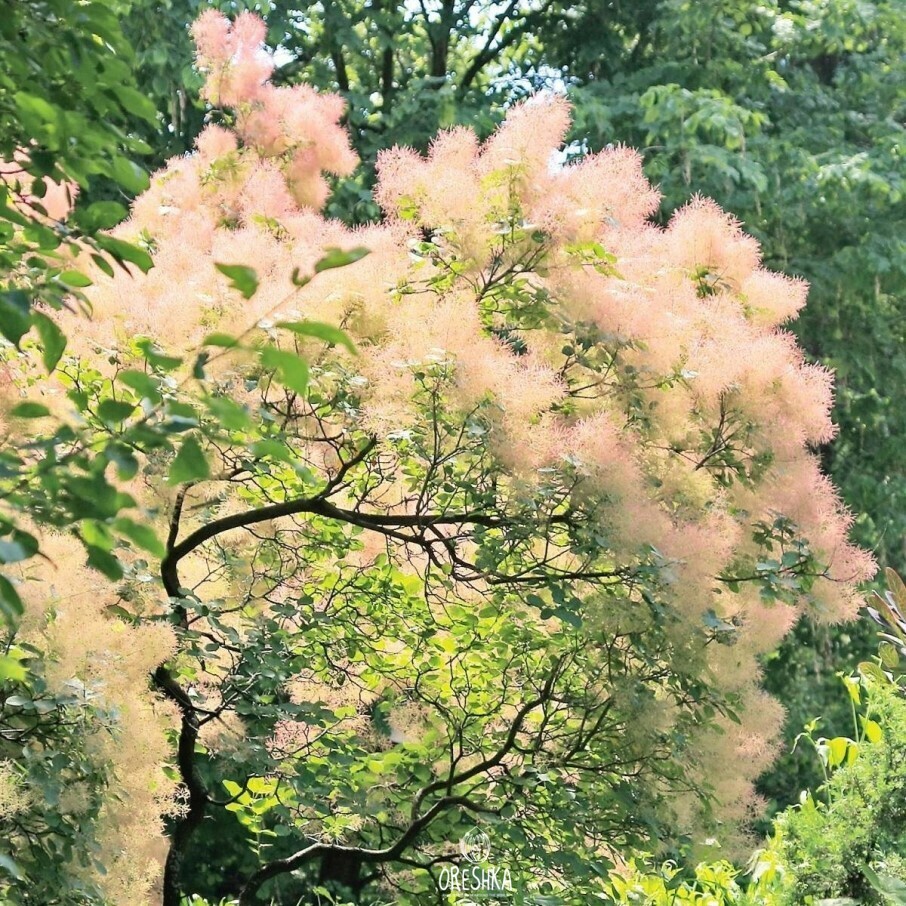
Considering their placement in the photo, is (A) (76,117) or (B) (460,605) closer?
(A) (76,117)

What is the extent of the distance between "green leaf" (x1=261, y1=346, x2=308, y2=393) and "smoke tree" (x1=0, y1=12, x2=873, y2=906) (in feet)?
4.97

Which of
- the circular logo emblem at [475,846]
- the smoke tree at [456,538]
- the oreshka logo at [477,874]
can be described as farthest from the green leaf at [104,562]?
the circular logo emblem at [475,846]

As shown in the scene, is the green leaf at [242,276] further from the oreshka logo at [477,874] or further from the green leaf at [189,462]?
the oreshka logo at [477,874]

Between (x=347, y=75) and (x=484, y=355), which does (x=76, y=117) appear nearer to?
(x=484, y=355)

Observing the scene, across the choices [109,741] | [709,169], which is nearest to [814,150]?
[709,169]

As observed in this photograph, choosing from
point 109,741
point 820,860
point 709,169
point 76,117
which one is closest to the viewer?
point 76,117

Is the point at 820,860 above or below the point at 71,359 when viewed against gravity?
below

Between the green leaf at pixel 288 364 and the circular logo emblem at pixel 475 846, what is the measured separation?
3.01m

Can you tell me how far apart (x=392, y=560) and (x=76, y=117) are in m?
2.62

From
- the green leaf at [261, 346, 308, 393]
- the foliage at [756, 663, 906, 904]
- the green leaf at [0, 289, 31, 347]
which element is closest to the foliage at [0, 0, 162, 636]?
the green leaf at [0, 289, 31, 347]

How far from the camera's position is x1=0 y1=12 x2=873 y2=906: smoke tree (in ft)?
10.1

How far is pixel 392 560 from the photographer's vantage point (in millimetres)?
4098

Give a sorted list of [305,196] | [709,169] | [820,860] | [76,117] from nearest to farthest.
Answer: [76,117] → [820,860] → [305,196] → [709,169]

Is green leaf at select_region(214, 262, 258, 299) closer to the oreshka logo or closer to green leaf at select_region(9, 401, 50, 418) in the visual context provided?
green leaf at select_region(9, 401, 50, 418)
